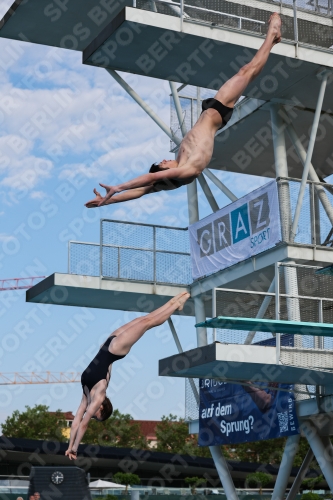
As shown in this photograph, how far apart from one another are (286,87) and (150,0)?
220 inches

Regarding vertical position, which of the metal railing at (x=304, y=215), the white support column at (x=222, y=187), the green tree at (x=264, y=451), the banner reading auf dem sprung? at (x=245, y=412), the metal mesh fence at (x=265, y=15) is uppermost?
the metal mesh fence at (x=265, y=15)

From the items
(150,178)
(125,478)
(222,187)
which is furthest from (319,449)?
(125,478)

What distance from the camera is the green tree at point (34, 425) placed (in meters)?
91.3

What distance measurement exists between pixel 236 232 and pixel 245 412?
6042mm

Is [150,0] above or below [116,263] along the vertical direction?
above

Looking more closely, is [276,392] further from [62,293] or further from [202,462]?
[202,462]

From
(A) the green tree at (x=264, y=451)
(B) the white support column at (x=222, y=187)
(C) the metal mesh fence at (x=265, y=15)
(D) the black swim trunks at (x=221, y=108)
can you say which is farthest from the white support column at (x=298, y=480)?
(A) the green tree at (x=264, y=451)

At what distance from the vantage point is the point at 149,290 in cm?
3077

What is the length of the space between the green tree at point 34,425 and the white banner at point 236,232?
212 feet

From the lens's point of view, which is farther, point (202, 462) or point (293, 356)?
point (202, 462)

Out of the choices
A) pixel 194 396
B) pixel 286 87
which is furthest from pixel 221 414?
pixel 286 87

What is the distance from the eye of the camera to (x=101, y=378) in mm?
9875

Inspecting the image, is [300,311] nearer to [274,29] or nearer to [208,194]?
[208,194]

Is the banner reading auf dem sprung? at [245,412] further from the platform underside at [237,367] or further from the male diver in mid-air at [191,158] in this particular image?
the male diver in mid-air at [191,158]
